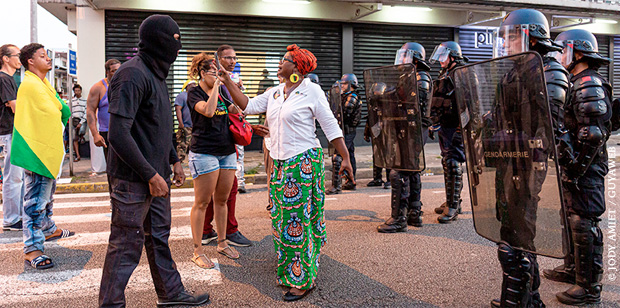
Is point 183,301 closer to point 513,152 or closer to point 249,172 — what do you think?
point 513,152

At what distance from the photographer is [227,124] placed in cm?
480

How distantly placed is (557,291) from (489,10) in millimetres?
13397

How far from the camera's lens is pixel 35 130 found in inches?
187

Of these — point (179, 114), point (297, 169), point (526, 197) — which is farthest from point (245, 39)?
point (526, 197)

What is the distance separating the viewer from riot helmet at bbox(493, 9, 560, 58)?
Answer: 126 inches

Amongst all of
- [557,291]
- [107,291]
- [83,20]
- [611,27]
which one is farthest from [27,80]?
[611,27]

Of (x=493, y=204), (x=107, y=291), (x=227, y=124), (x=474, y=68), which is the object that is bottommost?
(x=107, y=291)

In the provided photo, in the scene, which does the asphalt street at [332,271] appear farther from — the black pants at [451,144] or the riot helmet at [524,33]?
the riot helmet at [524,33]

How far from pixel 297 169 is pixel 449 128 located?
3.50 m

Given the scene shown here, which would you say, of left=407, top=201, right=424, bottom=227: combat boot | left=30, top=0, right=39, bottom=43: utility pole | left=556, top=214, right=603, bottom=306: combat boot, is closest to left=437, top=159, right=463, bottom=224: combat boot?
left=407, top=201, right=424, bottom=227: combat boot

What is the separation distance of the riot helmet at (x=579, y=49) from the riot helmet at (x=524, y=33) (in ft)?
1.84

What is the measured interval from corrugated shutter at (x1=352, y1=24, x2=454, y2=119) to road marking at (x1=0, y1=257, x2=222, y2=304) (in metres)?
12.4

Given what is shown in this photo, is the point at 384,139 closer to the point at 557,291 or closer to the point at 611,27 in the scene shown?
the point at 557,291

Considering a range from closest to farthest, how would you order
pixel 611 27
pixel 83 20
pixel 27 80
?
pixel 27 80 → pixel 83 20 → pixel 611 27
